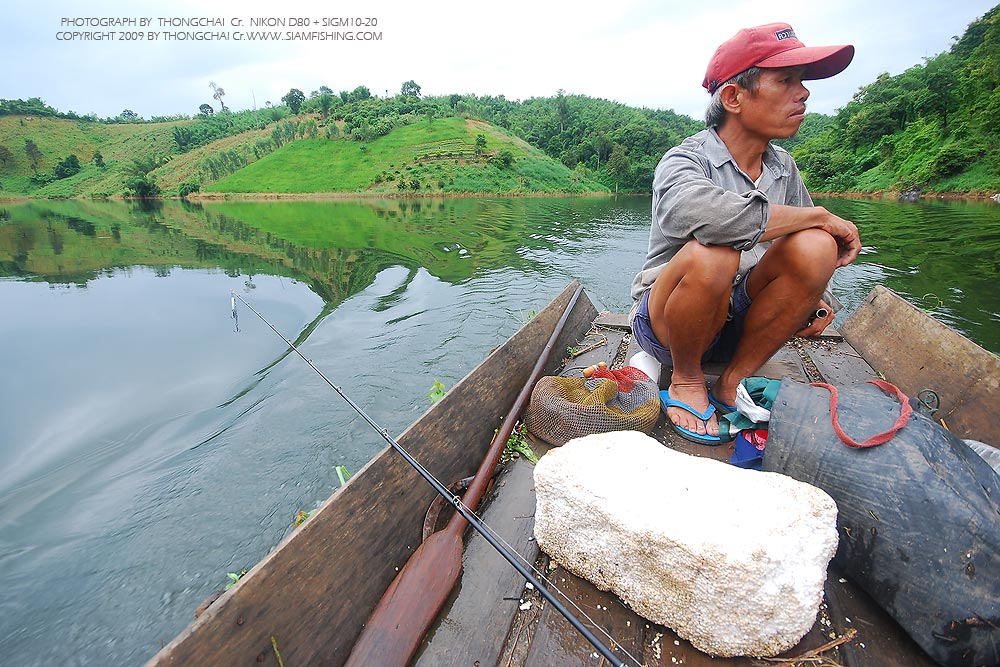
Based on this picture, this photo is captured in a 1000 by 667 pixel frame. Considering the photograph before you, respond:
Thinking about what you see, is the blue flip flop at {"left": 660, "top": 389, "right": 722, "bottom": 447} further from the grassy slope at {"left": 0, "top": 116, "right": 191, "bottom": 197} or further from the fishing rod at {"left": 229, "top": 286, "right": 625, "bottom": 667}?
the grassy slope at {"left": 0, "top": 116, "right": 191, "bottom": 197}

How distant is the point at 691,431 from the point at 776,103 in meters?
1.61

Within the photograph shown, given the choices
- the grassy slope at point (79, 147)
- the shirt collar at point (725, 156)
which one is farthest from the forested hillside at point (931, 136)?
the grassy slope at point (79, 147)

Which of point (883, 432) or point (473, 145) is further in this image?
point (473, 145)

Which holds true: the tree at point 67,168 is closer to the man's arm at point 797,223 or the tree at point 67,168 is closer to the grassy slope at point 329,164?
the grassy slope at point 329,164

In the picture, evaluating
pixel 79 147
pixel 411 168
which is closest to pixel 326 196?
pixel 411 168

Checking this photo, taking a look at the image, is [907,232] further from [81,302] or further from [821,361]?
[81,302]

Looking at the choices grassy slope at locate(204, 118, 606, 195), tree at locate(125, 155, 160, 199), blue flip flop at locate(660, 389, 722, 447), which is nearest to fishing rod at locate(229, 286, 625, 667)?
blue flip flop at locate(660, 389, 722, 447)

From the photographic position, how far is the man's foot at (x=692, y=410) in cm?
219

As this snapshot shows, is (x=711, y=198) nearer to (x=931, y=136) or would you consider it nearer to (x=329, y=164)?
(x=931, y=136)

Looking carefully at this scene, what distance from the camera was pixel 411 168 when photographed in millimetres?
52656

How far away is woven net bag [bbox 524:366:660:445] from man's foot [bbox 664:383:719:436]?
0.09 metres

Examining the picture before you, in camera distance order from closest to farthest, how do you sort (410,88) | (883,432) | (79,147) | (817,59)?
1. (883,432)
2. (817,59)
3. (79,147)
4. (410,88)

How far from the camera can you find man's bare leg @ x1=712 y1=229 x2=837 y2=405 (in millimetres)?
1936

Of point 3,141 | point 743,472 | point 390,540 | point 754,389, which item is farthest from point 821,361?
point 3,141
